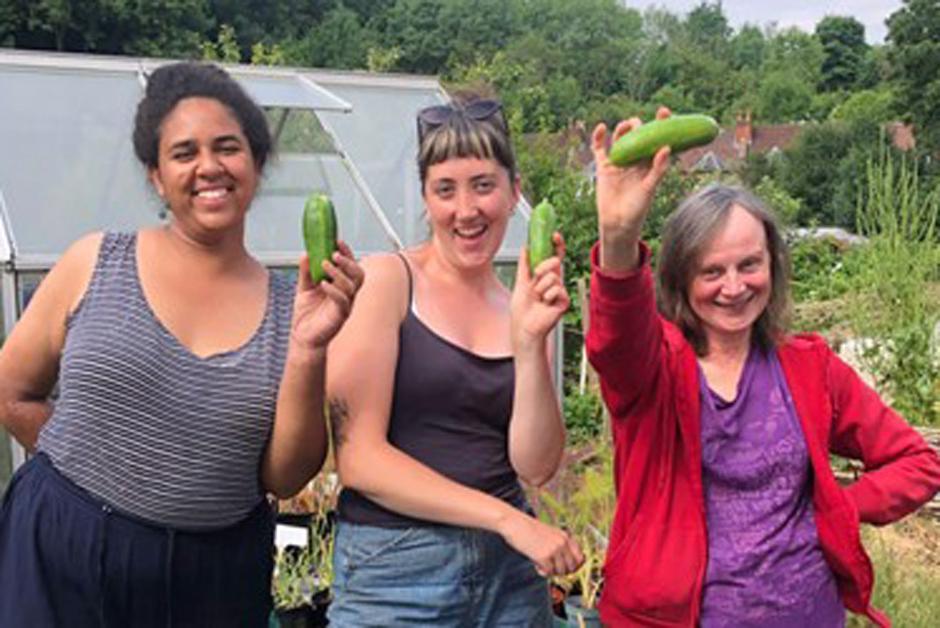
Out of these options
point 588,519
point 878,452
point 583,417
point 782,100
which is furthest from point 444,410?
point 782,100

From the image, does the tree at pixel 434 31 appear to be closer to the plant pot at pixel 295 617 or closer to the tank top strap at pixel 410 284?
the plant pot at pixel 295 617

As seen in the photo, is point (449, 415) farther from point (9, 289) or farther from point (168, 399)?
point (9, 289)

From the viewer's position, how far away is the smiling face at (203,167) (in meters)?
2.20

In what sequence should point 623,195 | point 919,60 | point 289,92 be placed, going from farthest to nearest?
point 919,60 → point 289,92 → point 623,195

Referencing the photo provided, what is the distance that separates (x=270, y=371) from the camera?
7.28 feet

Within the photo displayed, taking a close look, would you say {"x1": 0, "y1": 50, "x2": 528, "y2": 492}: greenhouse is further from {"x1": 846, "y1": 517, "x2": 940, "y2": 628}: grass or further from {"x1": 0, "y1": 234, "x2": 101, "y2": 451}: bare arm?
{"x1": 846, "y1": 517, "x2": 940, "y2": 628}: grass

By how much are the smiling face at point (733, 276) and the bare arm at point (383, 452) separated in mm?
630

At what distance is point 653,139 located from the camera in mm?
1963

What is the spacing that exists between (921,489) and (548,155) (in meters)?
10.3

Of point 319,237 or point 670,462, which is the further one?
point 670,462

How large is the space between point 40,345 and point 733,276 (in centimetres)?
154

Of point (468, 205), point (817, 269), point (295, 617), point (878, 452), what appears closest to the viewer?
point (468, 205)

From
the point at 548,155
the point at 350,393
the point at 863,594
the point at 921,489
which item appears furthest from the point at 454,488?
the point at 548,155

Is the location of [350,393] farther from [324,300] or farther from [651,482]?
[651,482]
